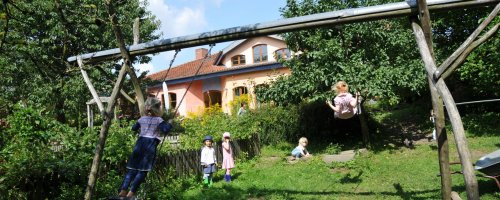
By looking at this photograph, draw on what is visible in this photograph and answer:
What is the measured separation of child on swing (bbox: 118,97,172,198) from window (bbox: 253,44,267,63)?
73.1ft

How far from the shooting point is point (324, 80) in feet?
41.0

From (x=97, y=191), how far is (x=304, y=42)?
28.0ft

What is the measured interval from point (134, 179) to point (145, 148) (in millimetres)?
449

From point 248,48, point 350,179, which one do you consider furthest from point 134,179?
point 248,48

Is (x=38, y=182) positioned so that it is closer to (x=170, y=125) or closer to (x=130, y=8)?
(x=170, y=125)

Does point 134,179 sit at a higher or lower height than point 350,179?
higher

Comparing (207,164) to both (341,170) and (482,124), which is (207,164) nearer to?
(341,170)

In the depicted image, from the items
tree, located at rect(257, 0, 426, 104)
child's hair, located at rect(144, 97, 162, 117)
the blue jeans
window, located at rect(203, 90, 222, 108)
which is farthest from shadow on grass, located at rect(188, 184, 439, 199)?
window, located at rect(203, 90, 222, 108)

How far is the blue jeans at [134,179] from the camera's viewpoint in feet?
18.8

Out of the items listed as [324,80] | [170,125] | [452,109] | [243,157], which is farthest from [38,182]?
[324,80]

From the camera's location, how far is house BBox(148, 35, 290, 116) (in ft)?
88.7

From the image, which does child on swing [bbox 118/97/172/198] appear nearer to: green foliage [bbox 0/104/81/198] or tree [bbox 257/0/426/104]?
green foliage [bbox 0/104/81/198]

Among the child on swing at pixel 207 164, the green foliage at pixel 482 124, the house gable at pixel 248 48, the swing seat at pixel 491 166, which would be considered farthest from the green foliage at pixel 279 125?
the house gable at pixel 248 48

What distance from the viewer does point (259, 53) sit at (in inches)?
1109
